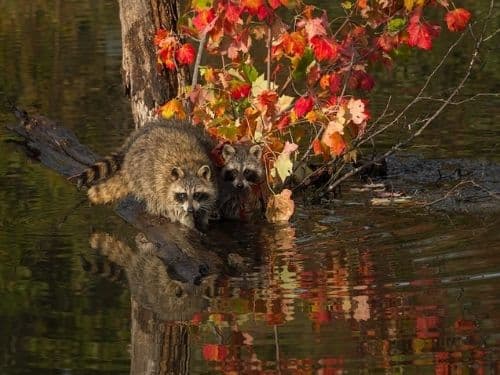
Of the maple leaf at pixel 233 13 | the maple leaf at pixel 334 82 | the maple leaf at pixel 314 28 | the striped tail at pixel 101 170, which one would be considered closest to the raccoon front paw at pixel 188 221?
the striped tail at pixel 101 170

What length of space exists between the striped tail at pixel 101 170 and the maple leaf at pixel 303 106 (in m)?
1.74

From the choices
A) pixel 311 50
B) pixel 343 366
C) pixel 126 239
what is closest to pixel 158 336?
pixel 343 366

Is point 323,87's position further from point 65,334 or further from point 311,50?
point 65,334

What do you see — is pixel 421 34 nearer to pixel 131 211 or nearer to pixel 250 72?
pixel 250 72

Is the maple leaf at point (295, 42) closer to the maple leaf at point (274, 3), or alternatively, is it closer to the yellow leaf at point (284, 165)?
the maple leaf at point (274, 3)

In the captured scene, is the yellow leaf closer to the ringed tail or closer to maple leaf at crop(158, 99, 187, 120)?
maple leaf at crop(158, 99, 187, 120)

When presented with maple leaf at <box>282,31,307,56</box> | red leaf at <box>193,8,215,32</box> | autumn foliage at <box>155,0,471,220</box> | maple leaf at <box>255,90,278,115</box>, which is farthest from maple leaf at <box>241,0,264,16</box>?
maple leaf at <box>255,90,278,115</box>

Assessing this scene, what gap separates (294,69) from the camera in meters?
9.02

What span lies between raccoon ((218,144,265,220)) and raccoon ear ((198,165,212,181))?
0.22 m

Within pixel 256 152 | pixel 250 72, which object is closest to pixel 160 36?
pixel 250 72

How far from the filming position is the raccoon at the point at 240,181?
945 centimetres

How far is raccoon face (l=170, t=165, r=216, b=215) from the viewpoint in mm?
9289

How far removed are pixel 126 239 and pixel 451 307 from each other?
9.39ft

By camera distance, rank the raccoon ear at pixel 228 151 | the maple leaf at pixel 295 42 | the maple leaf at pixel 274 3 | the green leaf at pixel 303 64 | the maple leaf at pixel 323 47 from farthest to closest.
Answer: the raccoon ear at pixel 228 151, the green leaf at pixel 303 64, the maple leaf at pixel 295 42, the maple leaf at pixel 323 47, the maple leaf at pixel 274 3
